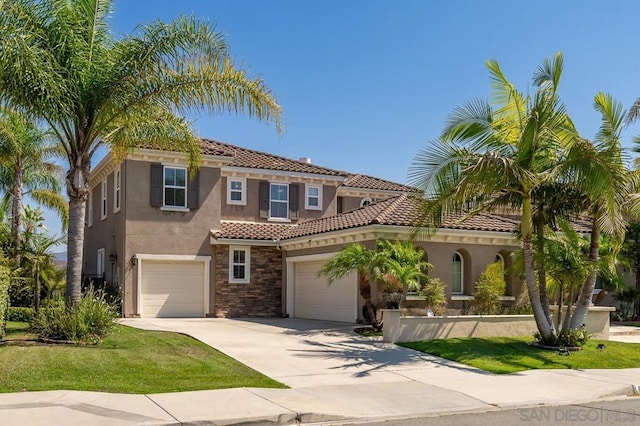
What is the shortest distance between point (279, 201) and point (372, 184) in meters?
6.25

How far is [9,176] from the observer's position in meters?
29.8

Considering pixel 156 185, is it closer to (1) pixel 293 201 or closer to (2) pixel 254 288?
(2) pixel 254 288

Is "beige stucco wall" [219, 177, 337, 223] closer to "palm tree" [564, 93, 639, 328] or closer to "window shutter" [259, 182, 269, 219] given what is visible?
"window shutter" [259, 182, 269, 219]

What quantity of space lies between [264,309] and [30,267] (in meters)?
8.66

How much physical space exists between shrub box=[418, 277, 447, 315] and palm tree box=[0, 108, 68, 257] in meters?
12.1

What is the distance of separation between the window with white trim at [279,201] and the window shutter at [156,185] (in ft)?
15.6

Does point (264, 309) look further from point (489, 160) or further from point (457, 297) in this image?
point (489, 160)

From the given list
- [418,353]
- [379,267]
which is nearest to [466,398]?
[418,353]

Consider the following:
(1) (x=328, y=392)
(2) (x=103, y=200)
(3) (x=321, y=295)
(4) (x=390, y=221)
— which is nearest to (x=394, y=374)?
(1) (x=328, y=392)

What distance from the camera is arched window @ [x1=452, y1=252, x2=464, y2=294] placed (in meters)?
22.3

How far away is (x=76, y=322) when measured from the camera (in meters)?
13.6

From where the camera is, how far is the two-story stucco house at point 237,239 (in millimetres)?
22109

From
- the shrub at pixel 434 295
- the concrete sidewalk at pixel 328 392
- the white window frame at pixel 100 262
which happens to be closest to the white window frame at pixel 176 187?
the white window frame at pixel 100 262

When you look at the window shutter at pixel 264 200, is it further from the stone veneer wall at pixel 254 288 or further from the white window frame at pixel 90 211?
the white window frame at pixel 90 211
